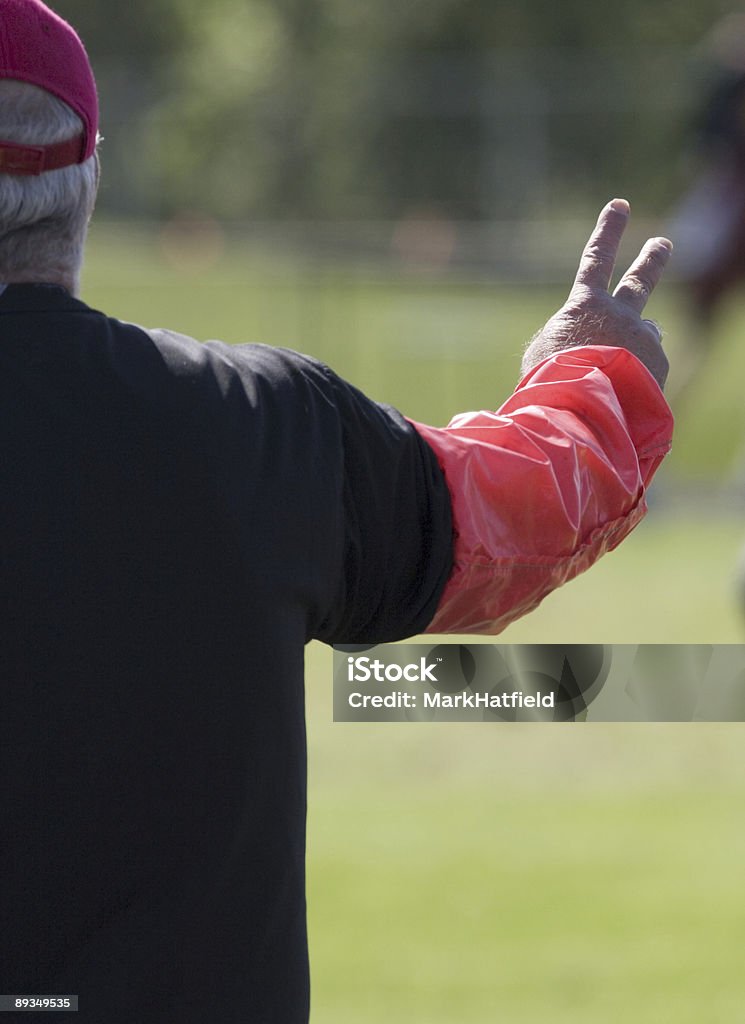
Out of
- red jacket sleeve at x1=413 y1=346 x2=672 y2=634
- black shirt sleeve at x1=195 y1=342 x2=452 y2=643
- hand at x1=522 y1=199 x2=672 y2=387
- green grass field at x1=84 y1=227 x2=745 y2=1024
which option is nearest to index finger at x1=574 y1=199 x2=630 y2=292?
hand at x1=522 y1=199 x2=672 y2=387

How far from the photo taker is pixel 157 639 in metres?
1.76

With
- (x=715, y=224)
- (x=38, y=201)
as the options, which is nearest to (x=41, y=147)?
(x=38, y=201)

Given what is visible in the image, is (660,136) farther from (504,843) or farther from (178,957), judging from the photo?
Answer: (178,957)

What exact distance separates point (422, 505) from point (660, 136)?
26522 millimetres

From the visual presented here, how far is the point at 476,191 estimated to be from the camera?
89.2 feet

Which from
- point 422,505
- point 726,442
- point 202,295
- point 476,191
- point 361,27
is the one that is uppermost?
point 361,27

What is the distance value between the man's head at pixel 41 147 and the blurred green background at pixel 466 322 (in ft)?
10.3

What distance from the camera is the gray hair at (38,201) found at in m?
1.83

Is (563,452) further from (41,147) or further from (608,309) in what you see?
(41,147)

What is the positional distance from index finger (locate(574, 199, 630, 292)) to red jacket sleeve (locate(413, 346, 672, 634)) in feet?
0.35

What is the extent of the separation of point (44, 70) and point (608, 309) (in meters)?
0.73

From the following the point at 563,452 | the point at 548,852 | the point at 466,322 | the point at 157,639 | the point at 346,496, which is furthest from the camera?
the point at 466,322

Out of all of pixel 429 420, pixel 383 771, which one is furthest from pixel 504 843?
pixel 429 420

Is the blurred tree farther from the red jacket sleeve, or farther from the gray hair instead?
the gray hair
